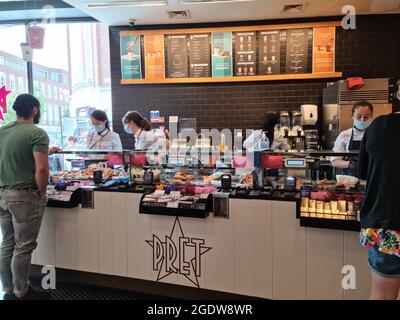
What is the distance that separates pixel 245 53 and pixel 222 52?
0.34 meters

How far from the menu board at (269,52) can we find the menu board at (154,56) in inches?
57.8

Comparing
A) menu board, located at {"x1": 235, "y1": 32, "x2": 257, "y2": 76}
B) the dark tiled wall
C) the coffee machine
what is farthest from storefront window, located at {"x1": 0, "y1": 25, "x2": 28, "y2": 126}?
the coffee machine

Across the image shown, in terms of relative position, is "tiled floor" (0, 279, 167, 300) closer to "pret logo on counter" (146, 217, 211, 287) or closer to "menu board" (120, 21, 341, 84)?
"pret logo on counter" (146, 217, 211, 287)

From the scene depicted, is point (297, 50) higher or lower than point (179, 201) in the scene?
higher

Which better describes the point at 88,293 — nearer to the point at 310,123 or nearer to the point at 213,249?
the point at 213,249

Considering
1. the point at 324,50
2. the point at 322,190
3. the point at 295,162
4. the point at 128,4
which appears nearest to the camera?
the point at 322,190

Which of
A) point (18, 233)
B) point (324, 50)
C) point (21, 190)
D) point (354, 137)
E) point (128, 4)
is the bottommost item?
point (18, 233)

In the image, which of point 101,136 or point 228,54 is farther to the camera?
point 228,54

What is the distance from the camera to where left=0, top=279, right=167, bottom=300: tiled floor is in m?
2.88

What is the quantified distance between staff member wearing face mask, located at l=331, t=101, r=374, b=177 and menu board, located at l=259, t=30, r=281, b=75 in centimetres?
166

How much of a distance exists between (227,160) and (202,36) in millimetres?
2872

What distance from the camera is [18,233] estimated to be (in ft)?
9.02

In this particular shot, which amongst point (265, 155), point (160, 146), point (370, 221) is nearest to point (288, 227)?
point (265, 155)

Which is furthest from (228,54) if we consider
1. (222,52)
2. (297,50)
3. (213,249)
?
(213,249)
